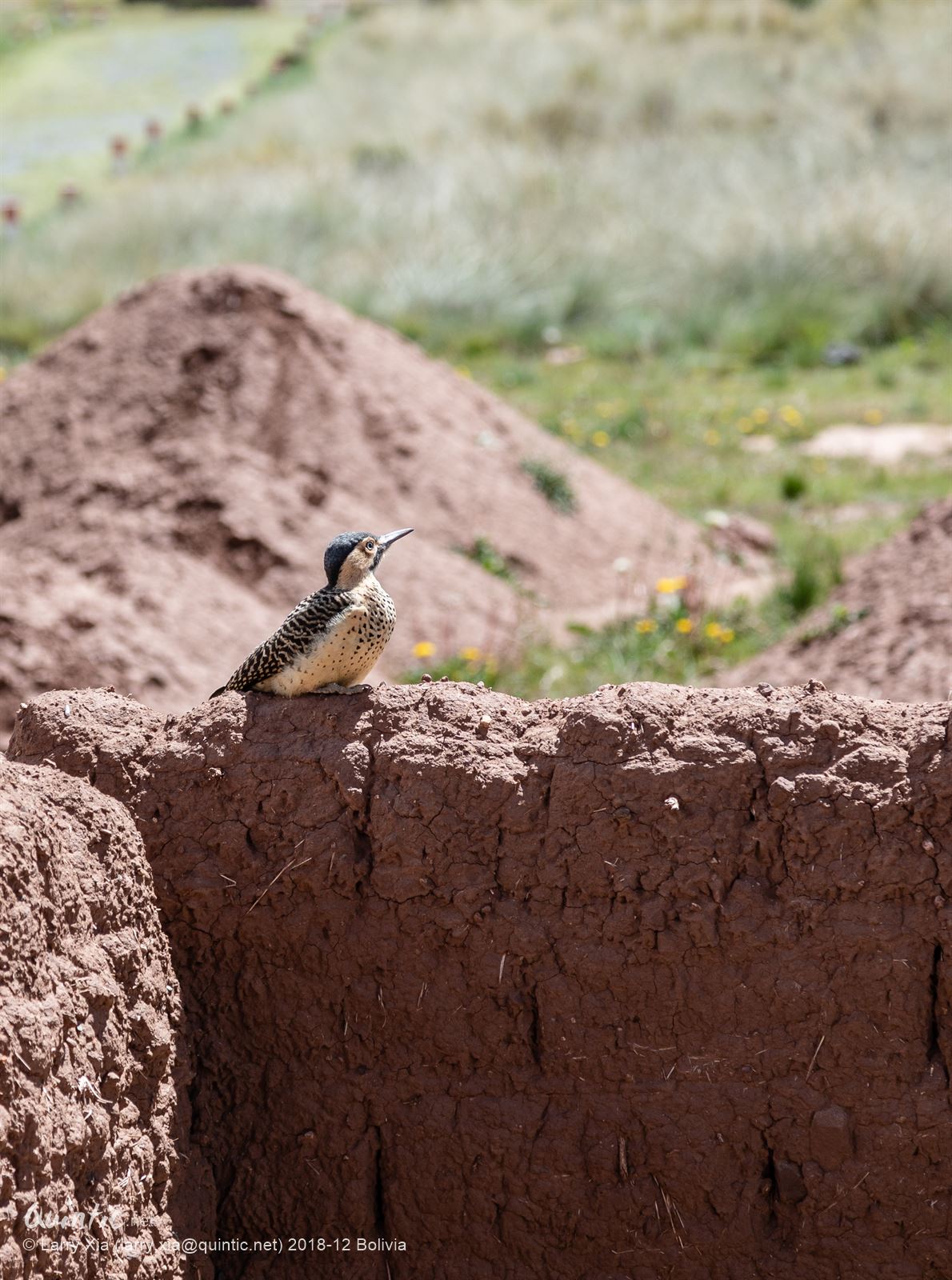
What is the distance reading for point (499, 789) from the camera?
3.81 m

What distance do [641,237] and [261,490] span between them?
867 cm

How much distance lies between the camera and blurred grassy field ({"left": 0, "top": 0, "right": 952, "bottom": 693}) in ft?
36.2

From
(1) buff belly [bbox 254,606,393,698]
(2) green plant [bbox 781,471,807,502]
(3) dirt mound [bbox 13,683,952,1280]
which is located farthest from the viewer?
(2) green plant [bbox 781,471,807,502]

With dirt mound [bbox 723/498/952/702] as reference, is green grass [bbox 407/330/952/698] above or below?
below

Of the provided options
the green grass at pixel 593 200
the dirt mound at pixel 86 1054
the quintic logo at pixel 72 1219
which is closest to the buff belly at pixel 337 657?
the dirt mound at pixel 86 1054

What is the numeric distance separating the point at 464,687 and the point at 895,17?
24.0 metres

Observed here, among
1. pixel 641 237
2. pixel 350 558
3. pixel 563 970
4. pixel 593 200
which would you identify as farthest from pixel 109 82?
pixel 563 970

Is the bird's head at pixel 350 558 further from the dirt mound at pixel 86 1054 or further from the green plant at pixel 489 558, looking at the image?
the green plant at pixel 489 558

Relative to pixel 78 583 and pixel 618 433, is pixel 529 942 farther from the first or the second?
pixel 618 433

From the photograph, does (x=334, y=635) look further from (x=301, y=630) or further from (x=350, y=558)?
(x=350, y=558)

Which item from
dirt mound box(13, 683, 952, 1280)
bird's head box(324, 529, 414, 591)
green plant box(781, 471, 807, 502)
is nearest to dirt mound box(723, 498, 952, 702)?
green plant box(781, 471, 807, 502)

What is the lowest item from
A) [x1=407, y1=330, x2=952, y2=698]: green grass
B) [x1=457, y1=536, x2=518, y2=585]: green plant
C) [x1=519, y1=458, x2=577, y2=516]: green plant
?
[x1=407, y1=330, x2=952, y2=698]: green grass

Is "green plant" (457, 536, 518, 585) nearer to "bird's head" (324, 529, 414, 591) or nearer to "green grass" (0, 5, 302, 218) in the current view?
"bird's head" (324, 529, 414, 591)

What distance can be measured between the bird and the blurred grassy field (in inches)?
141
